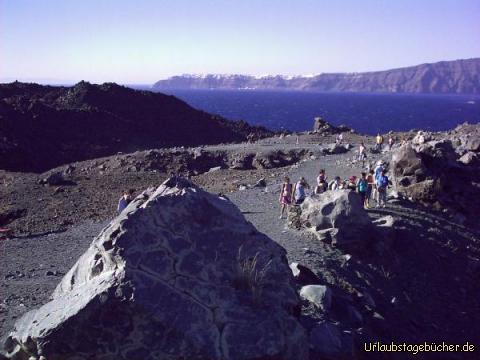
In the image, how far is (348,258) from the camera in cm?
1249

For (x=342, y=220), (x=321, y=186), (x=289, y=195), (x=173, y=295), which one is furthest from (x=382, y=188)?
(x=173, y=295)

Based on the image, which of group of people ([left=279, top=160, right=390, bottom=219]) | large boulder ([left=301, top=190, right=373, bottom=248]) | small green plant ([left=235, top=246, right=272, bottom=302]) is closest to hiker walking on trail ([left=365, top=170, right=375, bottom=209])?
group of people ([left=279, top=160, right=390, bottom=219])

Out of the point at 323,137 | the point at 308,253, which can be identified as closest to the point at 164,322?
the point at 308,253

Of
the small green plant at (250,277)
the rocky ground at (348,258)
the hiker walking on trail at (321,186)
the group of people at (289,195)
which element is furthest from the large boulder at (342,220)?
the small green plant at (250,277)

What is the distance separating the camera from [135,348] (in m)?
6.28

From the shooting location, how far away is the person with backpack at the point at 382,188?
1583cm

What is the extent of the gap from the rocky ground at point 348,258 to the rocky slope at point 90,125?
13.3m

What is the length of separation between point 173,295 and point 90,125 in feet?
128

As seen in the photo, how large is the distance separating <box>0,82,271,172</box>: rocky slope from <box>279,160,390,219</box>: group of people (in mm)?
23736

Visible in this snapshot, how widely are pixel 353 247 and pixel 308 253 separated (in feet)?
4.66

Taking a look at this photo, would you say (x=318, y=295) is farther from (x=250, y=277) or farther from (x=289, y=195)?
(x=289, y=195)

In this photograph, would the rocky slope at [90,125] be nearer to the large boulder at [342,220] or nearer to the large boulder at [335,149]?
the large boulder at [335,149]

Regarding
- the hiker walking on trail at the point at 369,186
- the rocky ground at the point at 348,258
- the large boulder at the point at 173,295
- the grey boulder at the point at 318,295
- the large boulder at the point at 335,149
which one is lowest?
the rocky ground at the point at 348,258

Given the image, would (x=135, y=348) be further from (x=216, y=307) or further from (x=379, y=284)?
(x=379, y=284)
